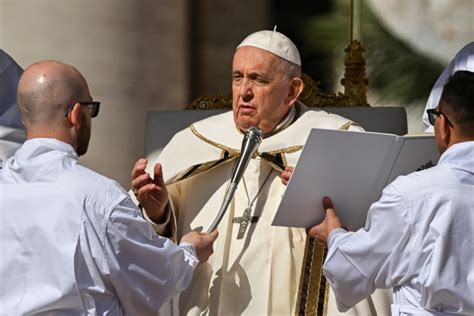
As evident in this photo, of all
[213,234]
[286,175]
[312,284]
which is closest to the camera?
[213,234]

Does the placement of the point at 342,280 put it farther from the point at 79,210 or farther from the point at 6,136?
the point at 6,136

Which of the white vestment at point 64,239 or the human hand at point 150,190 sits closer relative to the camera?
the white vestment at point 64,239

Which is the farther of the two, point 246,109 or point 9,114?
point 9,114

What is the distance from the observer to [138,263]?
3.89 meters

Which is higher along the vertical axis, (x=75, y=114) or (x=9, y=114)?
(x=75, y=114)

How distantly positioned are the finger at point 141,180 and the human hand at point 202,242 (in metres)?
0.29

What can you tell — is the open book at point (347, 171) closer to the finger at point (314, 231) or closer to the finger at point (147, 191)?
the finger at point (314, 231)

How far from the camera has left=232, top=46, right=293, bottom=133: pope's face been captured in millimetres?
5062

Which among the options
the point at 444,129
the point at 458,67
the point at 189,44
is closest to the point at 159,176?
the point at 444,129

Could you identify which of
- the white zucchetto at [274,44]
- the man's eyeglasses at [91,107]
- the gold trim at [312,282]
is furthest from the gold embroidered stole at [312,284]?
the man's eyeglasses at [91,107]

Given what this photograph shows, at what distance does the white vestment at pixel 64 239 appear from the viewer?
376 centimetres

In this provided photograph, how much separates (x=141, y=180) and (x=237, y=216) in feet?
1.77

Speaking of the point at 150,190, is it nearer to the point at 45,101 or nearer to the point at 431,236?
the point at 45,101

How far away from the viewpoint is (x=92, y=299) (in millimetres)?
3830
